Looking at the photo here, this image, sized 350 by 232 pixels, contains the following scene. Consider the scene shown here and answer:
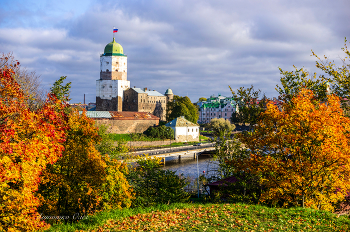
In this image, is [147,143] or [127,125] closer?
[147,143]

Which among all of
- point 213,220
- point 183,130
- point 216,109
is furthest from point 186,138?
point 213,220

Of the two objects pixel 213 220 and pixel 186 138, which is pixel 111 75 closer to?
pixel 186 138

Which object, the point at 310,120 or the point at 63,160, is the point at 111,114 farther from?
the point at 310,120

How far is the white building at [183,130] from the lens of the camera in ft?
220

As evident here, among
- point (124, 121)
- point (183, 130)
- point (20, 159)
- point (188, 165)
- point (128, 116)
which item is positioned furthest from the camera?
point (183, 130)

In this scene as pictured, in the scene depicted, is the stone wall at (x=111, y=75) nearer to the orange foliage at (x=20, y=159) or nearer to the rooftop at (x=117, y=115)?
the rooftop at (x=117, y=115)

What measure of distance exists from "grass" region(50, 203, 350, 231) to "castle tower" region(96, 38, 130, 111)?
232 ft

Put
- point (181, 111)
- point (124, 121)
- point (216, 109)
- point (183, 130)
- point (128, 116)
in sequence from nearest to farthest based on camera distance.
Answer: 1. point (124, 121)
2. point (128, 116)
3. point (183, 130)
4. point (181, 111)
5. point (216, 109)

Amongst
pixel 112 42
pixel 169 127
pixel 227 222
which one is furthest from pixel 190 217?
pixel 112 42

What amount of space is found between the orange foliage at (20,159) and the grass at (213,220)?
204 cm

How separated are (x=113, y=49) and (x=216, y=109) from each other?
176 ft

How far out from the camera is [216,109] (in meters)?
118

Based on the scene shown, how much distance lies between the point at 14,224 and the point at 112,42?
259ft

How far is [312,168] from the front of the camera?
11.8 metres
